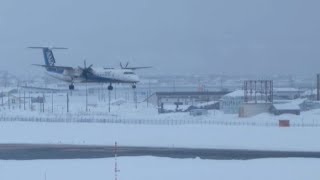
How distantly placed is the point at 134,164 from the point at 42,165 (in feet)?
11.2

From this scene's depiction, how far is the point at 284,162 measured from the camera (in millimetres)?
24094

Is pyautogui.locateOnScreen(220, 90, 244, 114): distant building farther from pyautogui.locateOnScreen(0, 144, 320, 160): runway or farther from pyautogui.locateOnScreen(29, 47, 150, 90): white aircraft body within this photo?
pyautogui.locateOnScreen(0, 144, 320, 160): runway

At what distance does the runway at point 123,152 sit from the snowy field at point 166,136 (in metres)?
2.66

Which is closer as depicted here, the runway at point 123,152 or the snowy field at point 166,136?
the runway at point 123,152

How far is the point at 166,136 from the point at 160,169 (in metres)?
17.8

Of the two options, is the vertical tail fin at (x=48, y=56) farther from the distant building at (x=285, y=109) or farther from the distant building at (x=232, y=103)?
the distant building at (x=285, y=109)

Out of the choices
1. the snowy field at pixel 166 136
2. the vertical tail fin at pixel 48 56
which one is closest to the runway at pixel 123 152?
the snowy field at pixel 166 136

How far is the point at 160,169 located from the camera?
21.4m

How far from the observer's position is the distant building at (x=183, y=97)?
86375 mm

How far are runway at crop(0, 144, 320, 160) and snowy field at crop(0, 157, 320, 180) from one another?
2.69 meters

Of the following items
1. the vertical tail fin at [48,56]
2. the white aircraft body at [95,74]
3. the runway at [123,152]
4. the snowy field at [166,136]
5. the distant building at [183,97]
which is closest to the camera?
the runway at [123,152]

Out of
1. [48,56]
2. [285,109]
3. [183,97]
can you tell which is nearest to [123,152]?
[285,109]

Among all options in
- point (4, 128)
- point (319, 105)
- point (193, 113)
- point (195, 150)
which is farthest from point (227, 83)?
point (195, 150)

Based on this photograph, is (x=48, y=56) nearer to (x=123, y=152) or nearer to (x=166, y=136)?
(x=166, y=136)
